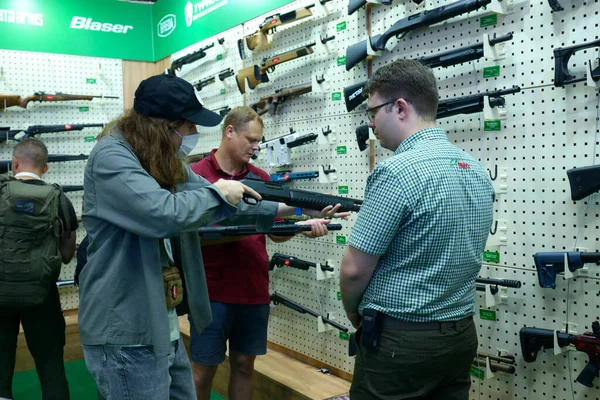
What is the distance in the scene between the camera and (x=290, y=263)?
4.33 m

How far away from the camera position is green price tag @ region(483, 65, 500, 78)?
2.92m

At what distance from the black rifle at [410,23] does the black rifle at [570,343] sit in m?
1.66

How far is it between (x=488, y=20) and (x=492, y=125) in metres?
0.56

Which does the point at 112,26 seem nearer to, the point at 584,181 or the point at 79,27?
the point at 79,27

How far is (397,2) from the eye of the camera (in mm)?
3477

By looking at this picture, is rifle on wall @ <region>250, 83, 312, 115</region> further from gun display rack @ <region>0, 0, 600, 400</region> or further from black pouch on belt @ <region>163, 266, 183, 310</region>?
black pouch on belt @ <region>163, 266, 183, 310</region>

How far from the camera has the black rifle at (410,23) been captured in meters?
2.90

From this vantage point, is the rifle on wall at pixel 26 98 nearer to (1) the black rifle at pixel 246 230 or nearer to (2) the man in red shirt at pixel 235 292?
(2) the man in red shirt at pixel 235 292

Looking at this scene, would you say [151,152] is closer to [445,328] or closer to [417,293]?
[417,293]

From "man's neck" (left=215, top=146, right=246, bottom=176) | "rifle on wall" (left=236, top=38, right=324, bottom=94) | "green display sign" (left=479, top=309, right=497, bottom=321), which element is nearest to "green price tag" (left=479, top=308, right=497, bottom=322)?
"green display sign" (left=479, top=309, right=497, bottom=321)

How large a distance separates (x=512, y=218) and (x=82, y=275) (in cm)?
211

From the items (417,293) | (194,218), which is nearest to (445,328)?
(417,293)

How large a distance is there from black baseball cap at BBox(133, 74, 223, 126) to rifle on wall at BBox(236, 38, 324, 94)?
2185mm

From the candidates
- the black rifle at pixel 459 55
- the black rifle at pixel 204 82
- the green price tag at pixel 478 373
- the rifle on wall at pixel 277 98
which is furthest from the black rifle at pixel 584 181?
the black rifle at pixel 204 82
